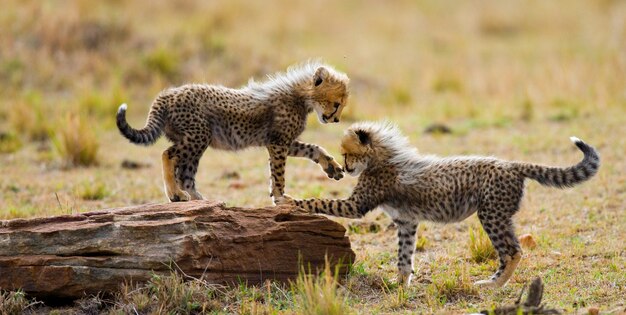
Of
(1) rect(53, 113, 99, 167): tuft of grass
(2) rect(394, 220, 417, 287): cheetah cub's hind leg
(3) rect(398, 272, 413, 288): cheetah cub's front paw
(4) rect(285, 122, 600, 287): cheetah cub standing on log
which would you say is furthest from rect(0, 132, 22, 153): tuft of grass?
(3) rect(398, 272, 413, 288): cheetah cub's front paw

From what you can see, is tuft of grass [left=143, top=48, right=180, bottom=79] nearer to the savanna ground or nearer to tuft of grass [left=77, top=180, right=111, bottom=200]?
the savanna ground

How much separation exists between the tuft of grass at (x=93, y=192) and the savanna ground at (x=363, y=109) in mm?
14

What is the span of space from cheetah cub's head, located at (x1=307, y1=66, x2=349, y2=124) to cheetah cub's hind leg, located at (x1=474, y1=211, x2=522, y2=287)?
1.53m

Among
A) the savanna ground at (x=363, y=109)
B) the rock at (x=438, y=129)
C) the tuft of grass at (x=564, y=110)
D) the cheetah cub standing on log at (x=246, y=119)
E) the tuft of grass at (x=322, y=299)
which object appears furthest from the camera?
the tuft of grass at (x=564, y=110)

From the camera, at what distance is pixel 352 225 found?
26.7 feet

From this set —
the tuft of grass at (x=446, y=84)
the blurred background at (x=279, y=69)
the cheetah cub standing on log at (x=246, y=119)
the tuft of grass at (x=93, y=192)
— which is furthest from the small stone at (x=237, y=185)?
the tuft of grass at (x=446, y=84)

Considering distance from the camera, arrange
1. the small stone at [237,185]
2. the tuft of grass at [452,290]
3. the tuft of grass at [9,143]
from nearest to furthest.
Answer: the tuft of grass at [452,290] → the small stone at [237,185] → the tuft of grass at [9,143]

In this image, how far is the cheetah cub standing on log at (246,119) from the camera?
7051 millimetres

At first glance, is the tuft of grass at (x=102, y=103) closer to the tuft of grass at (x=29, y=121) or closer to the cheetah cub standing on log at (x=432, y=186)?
the tuft of grass at (x=29, y=121)

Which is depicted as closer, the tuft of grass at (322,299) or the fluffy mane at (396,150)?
the tuft of grass at (322,299)

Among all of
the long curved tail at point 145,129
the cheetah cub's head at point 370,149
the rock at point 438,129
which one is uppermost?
the long curved tail at point 145,129

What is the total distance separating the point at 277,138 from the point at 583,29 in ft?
47.7

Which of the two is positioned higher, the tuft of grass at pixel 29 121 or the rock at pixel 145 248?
the tuft of grass at pixel 29 121

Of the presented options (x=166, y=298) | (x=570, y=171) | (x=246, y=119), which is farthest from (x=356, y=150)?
(x=166, y=298)
